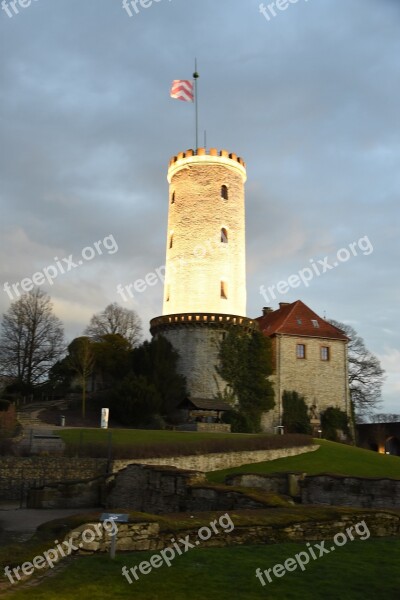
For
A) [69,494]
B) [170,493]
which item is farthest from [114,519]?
[69,494]

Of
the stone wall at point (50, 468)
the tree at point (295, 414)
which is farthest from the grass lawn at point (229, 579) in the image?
the tree at point (295, 414)

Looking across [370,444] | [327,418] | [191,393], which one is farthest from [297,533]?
[370,444]

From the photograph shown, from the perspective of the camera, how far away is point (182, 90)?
4269cm

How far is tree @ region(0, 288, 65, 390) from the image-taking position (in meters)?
51.7

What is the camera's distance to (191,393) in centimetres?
4372

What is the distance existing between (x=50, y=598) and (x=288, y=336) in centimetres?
4172

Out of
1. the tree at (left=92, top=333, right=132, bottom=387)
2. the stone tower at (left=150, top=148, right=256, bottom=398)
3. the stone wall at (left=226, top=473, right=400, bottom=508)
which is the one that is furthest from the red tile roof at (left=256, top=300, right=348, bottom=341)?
the stone wall at (left=226, top=473, right=400, bottom=508)

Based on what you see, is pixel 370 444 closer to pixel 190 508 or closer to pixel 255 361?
pixel 255 361

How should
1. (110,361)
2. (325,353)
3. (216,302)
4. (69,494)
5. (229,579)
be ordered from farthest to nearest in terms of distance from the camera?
(110,361) → (325,353) → (216,302) → (69,494) → (229,579)

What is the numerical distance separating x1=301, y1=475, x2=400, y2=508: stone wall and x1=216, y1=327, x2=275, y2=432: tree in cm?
2544

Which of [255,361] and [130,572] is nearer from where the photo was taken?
[130,572]

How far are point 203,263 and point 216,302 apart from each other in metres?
2.93

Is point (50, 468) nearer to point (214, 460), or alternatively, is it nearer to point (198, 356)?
point (214, 460)

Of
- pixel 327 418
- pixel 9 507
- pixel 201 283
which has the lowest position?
pixel 9 507
